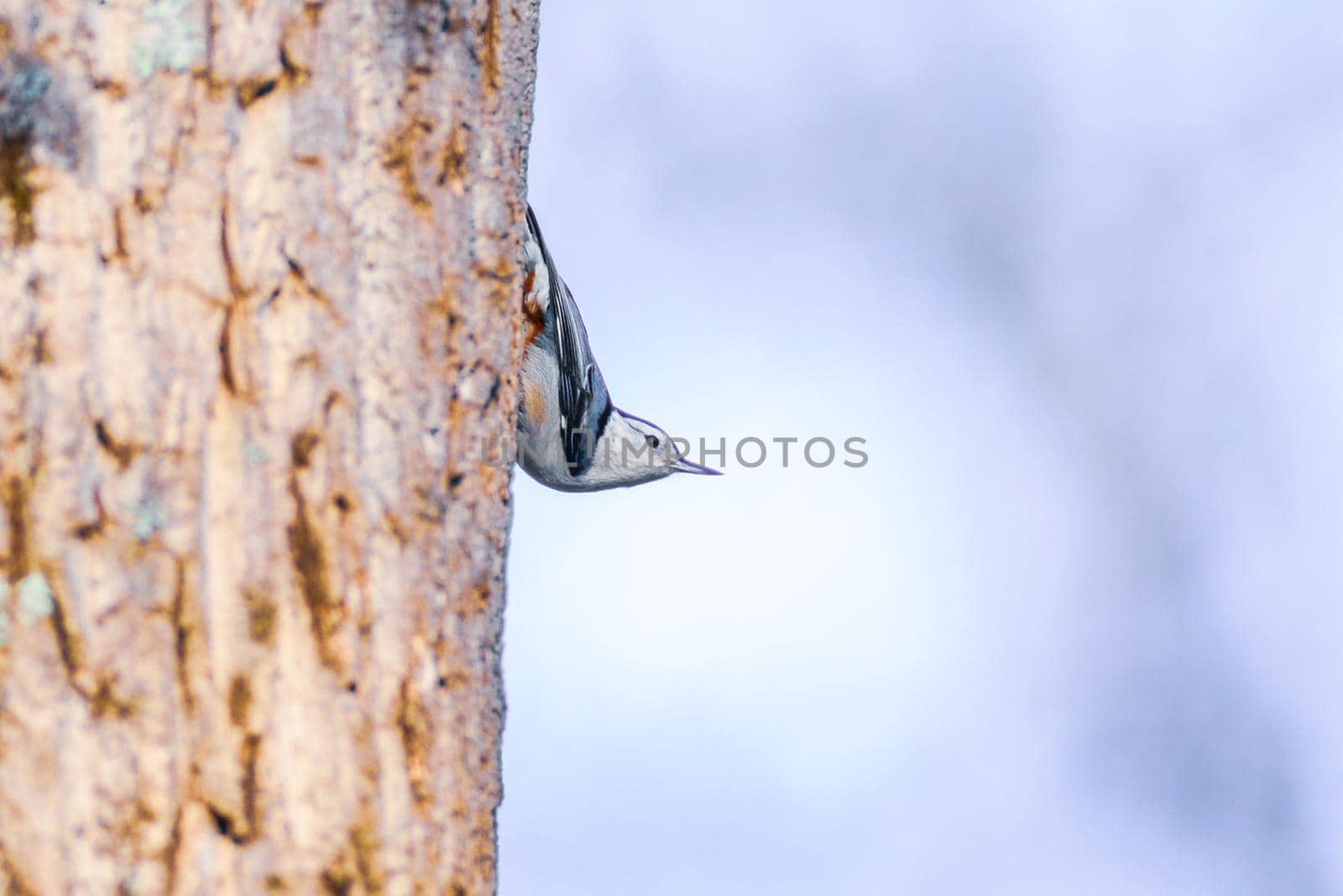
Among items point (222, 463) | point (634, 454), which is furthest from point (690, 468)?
point (222, 463)

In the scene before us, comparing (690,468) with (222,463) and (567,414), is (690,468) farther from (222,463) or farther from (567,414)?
(222,463)

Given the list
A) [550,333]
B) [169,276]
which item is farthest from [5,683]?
[550,333]

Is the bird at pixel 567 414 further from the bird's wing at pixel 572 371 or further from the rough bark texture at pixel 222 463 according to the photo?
the rough bark texture at pixel 222 463

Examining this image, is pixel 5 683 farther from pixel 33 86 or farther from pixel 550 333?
pixel 550 333

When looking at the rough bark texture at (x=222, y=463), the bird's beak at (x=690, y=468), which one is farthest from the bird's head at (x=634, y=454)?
the rough bark texture at (x=222, y=463)

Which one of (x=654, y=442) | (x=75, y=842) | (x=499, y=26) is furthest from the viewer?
(x=654, y=442)

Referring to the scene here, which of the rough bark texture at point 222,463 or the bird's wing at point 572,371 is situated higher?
the bird's wing at point 572,371

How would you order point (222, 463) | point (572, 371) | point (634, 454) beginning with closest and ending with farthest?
point (222, 463) < point (572, 371) < point (634, 454)
